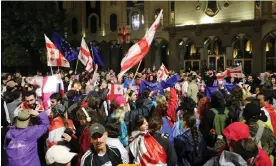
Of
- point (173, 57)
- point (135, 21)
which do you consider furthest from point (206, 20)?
point (135, 21)

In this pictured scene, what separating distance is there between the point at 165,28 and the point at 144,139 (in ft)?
102

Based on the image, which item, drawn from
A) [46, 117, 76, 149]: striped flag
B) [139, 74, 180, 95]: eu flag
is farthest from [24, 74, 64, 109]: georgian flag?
[46, 117, 76, 149]: striped flag

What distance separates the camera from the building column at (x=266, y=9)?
96.2 ft

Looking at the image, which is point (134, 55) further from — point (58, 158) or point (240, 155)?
point (240, 155)

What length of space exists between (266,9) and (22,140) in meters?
27.4

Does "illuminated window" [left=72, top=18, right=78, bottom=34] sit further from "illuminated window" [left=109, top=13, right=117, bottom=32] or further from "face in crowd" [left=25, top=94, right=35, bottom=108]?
"face in crowd" [left=25, top=94, right=35, bottom=108]

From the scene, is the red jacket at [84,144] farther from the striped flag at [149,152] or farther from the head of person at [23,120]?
the head of person at [23,120]

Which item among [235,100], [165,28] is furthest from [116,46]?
[235,100]

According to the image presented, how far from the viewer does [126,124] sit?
676 centimetres

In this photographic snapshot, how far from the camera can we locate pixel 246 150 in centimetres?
367

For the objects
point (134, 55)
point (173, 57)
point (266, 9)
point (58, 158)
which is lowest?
point (58, 158)

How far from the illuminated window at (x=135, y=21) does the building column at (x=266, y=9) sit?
12.5m

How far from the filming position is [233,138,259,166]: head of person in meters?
3.67

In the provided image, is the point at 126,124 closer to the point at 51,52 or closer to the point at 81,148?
the point at 81,148
